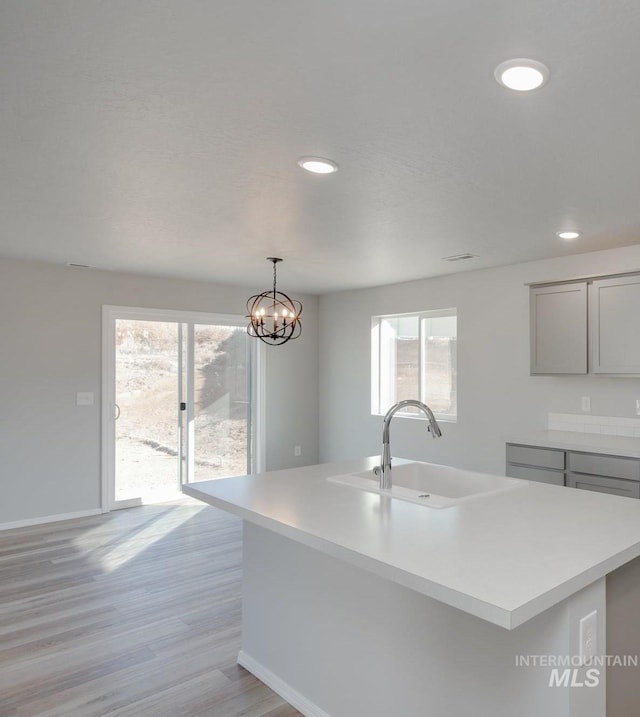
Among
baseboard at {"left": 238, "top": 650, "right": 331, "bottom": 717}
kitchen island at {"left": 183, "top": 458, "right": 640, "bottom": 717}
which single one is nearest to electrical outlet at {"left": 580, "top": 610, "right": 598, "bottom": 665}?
kitchen island at {"left": 183, "top": 458, "right": 640, "bottom": 717}

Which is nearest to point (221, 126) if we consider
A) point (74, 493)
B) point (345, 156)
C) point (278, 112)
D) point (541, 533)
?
point (278, 112)

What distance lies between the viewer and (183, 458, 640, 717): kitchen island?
4.42 ft

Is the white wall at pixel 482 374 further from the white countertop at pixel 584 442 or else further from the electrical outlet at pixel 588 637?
the electrical outlet at pixel 588 637

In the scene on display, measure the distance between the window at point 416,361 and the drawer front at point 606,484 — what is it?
1.73 m

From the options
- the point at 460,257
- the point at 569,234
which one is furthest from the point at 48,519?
the point at 569,234

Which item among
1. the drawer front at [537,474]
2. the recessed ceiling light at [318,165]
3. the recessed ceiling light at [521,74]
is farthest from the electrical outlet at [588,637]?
the drawer front at [537,474]

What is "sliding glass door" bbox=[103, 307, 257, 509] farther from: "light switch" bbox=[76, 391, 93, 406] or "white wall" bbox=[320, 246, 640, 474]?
"white wall" bbox=[320, 246, 640, 474]

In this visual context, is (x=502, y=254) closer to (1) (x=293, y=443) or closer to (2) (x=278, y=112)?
(2) (x=278, y=112)

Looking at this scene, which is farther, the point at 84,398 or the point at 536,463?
the point at 84,398

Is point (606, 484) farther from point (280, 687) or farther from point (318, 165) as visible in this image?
point (318, 165)

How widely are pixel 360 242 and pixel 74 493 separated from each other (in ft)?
11.7

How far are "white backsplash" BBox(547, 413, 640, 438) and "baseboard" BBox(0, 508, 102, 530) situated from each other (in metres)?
4.31

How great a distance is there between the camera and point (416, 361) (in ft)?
19.0

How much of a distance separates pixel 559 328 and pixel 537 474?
1151 millimetres
